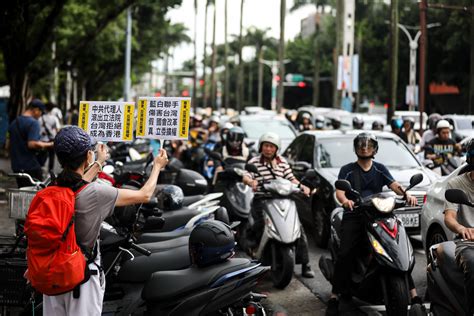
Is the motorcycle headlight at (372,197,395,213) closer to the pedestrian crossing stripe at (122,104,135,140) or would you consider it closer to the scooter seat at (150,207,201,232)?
the pedestrian crossing stripe at (122,104,135,140)

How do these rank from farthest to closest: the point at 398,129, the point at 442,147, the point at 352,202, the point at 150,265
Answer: the point at 398,129 → the point at 442,147 → the point at 352,202 → the point at 150,265

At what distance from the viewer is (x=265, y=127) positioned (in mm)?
19094

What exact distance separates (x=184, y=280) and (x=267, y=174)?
406 centimetres

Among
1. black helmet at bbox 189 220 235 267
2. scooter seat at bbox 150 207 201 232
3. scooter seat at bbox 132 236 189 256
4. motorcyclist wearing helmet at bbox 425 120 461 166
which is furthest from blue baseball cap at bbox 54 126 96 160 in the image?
motorcyclist wearing helmet at bbox 425 120 461 166

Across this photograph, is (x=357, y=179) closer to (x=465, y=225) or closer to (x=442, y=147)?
(x=465, y=225)

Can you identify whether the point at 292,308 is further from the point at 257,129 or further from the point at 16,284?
the point at 257,129

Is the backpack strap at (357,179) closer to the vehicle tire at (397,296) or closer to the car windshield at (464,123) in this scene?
the vehicle tire at (397,296)

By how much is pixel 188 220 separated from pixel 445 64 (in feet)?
146

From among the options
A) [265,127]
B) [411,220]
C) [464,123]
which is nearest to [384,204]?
[411,220]

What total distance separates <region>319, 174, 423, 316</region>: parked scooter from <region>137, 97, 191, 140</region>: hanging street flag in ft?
4.62

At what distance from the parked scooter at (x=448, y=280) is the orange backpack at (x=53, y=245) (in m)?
2.43

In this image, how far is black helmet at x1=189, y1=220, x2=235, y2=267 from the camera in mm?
5070

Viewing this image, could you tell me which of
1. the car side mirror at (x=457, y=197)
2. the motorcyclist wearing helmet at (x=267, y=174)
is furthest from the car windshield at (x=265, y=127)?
the car side mirror at (x=457, y=197)

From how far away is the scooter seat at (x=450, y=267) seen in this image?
5137mm
